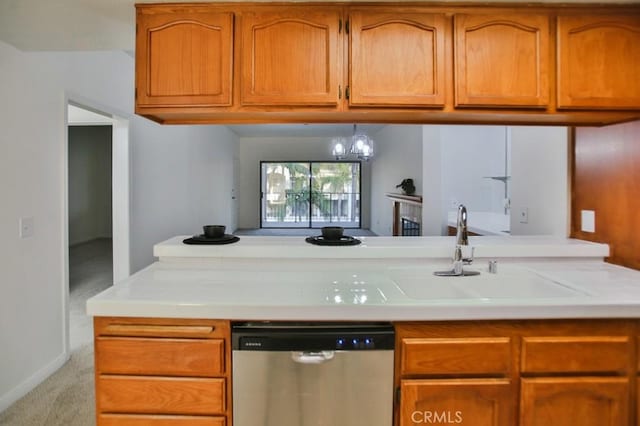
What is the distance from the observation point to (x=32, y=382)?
7.85ft

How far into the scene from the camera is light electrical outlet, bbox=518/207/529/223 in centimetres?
259

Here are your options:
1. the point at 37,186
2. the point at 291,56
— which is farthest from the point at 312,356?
the point at 37,186

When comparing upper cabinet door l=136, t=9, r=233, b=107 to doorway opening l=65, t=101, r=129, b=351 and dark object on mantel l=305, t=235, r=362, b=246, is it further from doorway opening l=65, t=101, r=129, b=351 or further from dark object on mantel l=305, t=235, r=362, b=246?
doorway opening l=65, t=101, r=129, b=351

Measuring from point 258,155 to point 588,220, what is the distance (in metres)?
9.24

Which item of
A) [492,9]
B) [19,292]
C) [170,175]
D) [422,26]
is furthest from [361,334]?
[170,175]

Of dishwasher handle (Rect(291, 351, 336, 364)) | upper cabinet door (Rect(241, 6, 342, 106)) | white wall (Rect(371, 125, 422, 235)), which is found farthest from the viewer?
white wall (Rect(371, 125, 422, 235))

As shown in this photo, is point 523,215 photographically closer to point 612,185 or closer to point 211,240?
point 612,185

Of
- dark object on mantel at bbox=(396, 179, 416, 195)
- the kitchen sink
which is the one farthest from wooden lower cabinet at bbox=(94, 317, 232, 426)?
dark object on mantel at bbox=(396, 179, 416, 195)

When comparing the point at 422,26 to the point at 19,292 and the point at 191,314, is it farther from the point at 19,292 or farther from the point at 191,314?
the point at 19,292

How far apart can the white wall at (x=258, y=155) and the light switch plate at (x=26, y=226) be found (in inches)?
320

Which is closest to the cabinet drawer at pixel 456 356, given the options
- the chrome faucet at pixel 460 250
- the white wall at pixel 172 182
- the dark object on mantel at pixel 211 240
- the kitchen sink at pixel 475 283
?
the kitchen sink at pixel 475 283

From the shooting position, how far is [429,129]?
5.27 m

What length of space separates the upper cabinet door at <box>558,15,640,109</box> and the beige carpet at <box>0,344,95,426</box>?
300cm

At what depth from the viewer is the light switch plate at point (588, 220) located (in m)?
2.05
